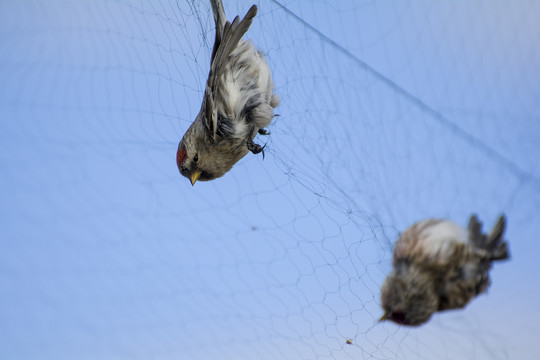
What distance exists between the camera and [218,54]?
2023mm

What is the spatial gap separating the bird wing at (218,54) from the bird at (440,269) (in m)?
0.91

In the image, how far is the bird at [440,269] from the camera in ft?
5.06

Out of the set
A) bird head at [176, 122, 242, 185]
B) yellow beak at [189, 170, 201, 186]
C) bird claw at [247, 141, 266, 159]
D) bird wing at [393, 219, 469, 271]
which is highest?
bird wing at [393, 219, 469, 271]

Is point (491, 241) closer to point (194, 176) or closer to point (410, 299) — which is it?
point (410, 299)

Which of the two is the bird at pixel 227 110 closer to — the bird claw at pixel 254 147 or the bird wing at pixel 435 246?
the bird claw at pixel 254 147

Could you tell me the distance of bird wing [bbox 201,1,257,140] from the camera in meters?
1.94

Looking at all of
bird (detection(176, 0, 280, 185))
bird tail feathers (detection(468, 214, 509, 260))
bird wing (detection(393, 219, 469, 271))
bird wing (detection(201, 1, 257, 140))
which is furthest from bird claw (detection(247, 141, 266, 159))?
bird tail feathers (detection(468, 214, 509, 260))

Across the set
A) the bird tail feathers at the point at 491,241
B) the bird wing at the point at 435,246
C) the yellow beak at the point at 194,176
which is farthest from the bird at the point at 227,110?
the bird tail feathers at the point at 491,241

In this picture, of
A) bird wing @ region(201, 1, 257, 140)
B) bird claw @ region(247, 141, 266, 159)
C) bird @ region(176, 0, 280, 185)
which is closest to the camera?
bird wing @ region(201, 1, 257, 140)

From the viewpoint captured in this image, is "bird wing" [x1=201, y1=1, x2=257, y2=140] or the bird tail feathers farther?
"bird wing" [x1=201, y1=1, x2=257, y2=140]

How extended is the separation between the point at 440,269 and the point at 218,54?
3.55ft

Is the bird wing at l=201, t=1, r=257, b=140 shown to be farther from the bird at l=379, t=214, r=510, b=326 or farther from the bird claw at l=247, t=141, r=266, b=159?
the bird at l=379, t=214, r=510, b=326

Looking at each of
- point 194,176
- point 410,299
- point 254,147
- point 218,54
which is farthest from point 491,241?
point 194,176

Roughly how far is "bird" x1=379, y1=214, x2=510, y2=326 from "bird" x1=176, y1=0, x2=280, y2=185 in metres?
0.84
